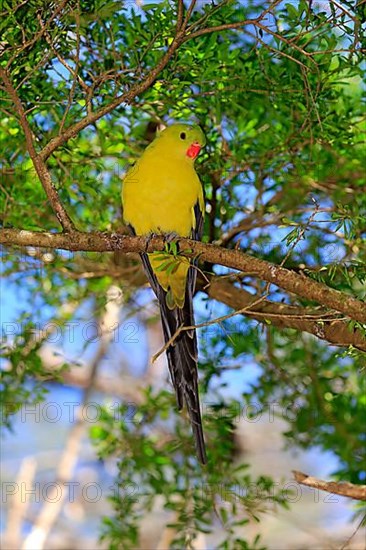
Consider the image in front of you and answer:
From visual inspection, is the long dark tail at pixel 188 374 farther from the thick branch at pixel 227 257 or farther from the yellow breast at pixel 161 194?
the thick branch at pixel 227 257

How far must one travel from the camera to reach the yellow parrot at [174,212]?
1.85 metres

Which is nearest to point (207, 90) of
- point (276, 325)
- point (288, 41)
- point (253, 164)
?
point (253, 164)

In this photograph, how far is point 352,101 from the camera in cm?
220

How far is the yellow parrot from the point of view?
1853 mm

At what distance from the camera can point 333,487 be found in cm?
173

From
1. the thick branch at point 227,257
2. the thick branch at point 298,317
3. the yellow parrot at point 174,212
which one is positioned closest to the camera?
the thick branch at point 227,257

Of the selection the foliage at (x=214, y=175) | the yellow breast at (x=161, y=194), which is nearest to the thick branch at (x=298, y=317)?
the foliage at (x=214, y=175)

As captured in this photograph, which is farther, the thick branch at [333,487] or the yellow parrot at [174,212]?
the yellow parrot at [174,212]

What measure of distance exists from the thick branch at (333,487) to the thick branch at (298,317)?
318mm

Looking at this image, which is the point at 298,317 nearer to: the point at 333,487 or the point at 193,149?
the point at 333,487

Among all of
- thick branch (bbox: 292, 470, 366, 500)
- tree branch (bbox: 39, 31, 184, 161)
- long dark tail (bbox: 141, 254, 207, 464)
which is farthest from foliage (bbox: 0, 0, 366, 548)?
thick branch (bbox: 292, 470, 366, 500)

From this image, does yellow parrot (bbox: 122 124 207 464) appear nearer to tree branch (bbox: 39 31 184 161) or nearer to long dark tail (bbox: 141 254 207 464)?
long dark tail (bbox: 141 254 207 464)

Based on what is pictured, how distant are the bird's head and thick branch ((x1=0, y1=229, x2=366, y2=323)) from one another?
0.44m

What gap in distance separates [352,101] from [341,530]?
2793 millimetres
